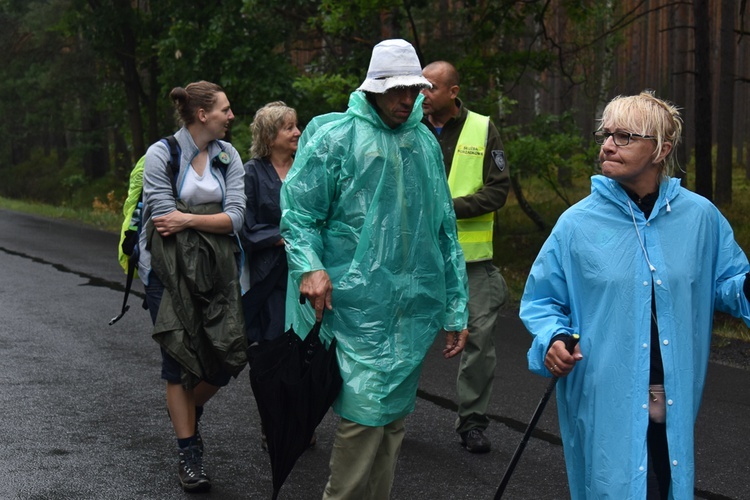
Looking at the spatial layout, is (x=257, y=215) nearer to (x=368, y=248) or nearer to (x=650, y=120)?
(x=368, y=248)

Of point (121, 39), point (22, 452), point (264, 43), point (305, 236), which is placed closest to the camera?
point (305, 236)

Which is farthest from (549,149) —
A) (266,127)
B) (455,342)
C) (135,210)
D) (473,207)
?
(455,342)

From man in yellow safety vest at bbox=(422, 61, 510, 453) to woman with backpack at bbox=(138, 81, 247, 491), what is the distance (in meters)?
1.28

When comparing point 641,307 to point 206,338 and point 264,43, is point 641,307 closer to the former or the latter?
point 206,338

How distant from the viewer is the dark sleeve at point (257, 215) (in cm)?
586

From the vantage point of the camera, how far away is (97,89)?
35594mm

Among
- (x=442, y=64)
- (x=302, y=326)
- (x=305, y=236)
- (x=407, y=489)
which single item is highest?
(x=442, y=64)

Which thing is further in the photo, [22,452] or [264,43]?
[264,43]

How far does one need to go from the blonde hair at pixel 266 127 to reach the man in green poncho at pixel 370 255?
5.59 ft

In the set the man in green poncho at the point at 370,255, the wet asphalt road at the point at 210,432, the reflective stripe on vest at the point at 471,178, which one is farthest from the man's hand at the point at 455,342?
A: the reflective stripe on vest at the point at 471,178

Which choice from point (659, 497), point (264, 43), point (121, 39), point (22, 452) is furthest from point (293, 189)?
point (121, 39)

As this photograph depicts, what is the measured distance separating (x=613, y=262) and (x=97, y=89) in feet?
112

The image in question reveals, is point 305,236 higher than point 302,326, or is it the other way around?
point 305,236

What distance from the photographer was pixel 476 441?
596cm
